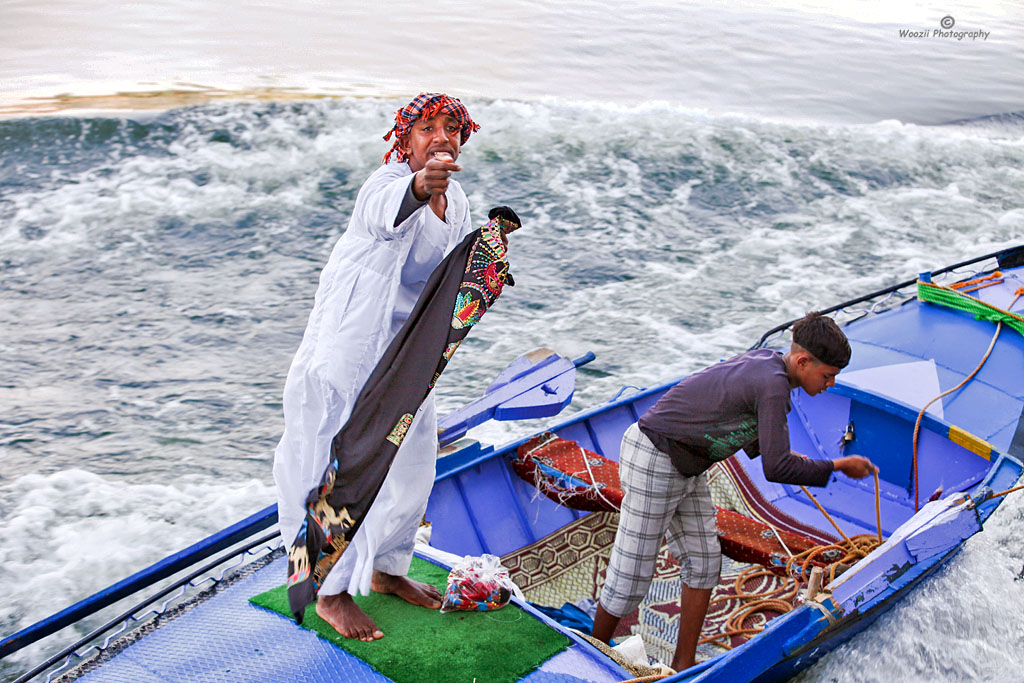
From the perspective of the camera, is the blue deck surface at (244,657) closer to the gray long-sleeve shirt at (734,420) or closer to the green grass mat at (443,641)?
the green grass mat at (443,641)

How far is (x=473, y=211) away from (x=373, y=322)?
9152 mm

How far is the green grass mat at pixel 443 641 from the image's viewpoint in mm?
2891

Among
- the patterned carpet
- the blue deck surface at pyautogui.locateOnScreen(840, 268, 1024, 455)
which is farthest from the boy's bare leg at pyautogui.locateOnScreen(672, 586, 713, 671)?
the blue deck surface at pyautogui.locateOnScreen(840, 268, 1024, 455)

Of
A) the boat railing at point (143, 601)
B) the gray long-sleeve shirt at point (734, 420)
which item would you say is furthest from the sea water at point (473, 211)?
the boat railing at point (143, 601)

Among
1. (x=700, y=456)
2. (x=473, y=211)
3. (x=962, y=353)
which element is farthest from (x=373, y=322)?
(x=473, y=211)

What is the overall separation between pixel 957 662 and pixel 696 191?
28.7ft

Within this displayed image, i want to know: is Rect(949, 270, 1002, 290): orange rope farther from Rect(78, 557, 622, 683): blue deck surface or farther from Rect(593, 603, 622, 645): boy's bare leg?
Rect(78, 557, 622, 683): blue deck surface

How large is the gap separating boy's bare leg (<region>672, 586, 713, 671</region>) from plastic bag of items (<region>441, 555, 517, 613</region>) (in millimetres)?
667

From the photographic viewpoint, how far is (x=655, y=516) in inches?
128

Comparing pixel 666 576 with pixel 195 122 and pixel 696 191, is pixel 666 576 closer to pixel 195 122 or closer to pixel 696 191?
pixel 696 191

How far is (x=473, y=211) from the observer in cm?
1168

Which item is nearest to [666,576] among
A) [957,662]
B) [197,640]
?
[957,662]

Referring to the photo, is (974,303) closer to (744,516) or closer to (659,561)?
(744,516)

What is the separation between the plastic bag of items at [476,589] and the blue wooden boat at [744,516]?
0.45ft
